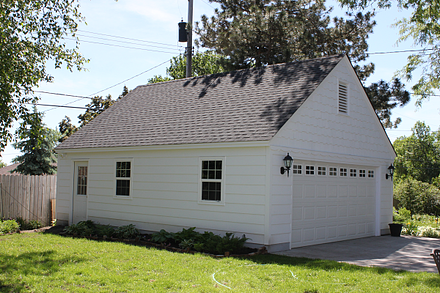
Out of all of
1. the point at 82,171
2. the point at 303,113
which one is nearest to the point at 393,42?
the point at 303,113

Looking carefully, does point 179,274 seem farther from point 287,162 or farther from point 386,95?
point 386,95

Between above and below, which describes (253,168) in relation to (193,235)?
above

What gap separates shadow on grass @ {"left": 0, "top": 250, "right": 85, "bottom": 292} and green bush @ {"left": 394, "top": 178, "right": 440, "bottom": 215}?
20963 mm

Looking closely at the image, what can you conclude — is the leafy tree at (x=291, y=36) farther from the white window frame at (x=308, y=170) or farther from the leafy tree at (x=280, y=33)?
the white window frame at (x=308, y=170)

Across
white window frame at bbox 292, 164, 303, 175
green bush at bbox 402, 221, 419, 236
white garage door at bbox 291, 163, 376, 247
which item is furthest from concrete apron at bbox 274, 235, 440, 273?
white window frame at bbox 292, 164, 303, 175

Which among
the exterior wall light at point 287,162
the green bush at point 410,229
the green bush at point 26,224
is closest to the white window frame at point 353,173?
the green bush at point 410,229

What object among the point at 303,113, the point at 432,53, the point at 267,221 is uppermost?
the point at 432,53

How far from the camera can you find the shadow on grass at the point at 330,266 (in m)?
7.27

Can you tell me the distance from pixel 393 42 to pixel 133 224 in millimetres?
12700

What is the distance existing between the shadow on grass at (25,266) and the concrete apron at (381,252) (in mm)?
5335

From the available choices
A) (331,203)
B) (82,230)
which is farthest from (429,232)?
(82,230)

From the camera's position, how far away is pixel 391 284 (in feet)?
23.1

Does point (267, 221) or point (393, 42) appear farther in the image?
point (393, 42)

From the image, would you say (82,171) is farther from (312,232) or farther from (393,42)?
(393,42)
